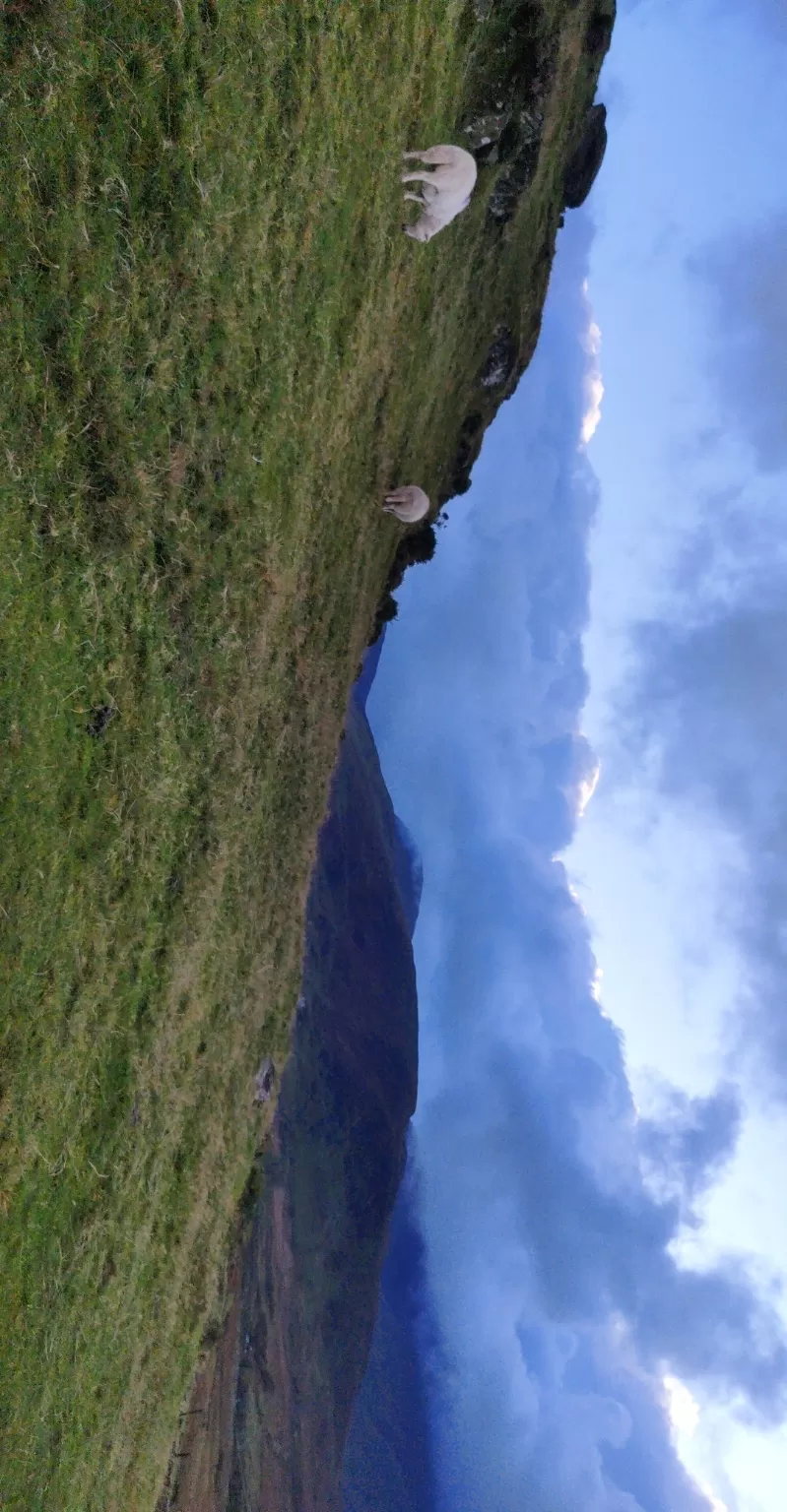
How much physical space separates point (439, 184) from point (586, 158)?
49.0 feet

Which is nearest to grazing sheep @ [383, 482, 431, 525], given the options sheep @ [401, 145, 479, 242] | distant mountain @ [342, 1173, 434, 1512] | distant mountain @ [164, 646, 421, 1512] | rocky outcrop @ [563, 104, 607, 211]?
sheep @ [401, 145, 479, 242]

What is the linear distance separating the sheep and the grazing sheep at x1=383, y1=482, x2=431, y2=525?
4748mm

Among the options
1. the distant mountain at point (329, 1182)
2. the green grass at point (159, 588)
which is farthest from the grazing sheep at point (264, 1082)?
the distant mountain at point (329, 1182)

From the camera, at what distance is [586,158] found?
26.8 meters

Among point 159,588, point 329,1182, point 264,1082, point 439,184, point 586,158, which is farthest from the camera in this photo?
point 329,1182

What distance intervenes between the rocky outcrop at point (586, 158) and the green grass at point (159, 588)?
32.1 ft

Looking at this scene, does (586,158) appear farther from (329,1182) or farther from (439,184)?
(329,1182)

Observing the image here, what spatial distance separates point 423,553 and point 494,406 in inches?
254

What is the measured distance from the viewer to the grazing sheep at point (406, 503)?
62.4ft

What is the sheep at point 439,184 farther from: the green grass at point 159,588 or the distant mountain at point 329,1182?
the distant mountain at point 329,1182

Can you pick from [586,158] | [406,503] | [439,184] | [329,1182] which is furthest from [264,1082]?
[329,1182]

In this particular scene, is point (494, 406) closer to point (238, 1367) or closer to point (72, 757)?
point (72, 757)

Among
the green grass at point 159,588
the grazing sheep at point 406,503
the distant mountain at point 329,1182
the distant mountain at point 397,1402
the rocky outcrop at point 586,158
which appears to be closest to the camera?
the green grass at point 159,588

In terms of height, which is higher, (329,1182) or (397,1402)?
(329,1182)
